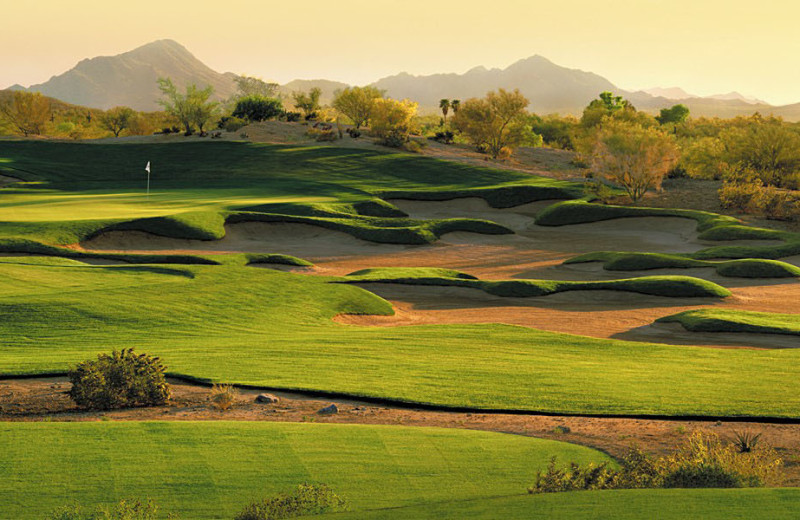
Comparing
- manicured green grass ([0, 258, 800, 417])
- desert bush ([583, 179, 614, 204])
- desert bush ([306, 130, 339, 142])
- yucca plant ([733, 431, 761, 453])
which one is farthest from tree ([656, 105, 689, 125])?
yucca plant ([733, 431, 761, 453])

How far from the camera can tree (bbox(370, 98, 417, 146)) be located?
91.2 m

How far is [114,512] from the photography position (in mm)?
8391

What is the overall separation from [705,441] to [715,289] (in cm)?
2181

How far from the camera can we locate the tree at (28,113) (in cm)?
10000

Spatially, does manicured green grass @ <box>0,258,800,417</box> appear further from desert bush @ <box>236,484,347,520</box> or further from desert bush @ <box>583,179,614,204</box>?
desert bush @ <box>583,179,614,204</box>

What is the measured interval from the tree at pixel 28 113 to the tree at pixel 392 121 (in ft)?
152

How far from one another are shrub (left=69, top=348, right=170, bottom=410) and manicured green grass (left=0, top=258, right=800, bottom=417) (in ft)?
5.28

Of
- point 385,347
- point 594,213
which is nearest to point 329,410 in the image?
point 385,347

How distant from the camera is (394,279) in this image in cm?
3334

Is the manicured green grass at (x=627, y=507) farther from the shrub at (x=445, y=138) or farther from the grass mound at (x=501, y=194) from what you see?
the shrub at (x=445, y=138)

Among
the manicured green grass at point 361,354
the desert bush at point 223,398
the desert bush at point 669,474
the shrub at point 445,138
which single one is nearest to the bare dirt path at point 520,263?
the manicured green grass at point 361,354

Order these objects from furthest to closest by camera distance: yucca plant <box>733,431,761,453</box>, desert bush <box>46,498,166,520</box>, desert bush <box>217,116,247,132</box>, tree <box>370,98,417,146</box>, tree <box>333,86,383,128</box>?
1. tree <box>333,86,383,128</box>
2. desert bush <box>217,116,247,132</box>
3. tree <box>370,98,417,146</box>
4. yucca plant <box>733,431,761,453</box>
5. desert bush <box>46,498,166,520</box>

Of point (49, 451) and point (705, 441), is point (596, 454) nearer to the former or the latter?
point (705, 441)

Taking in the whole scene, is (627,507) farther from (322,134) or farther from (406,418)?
(322,134)
